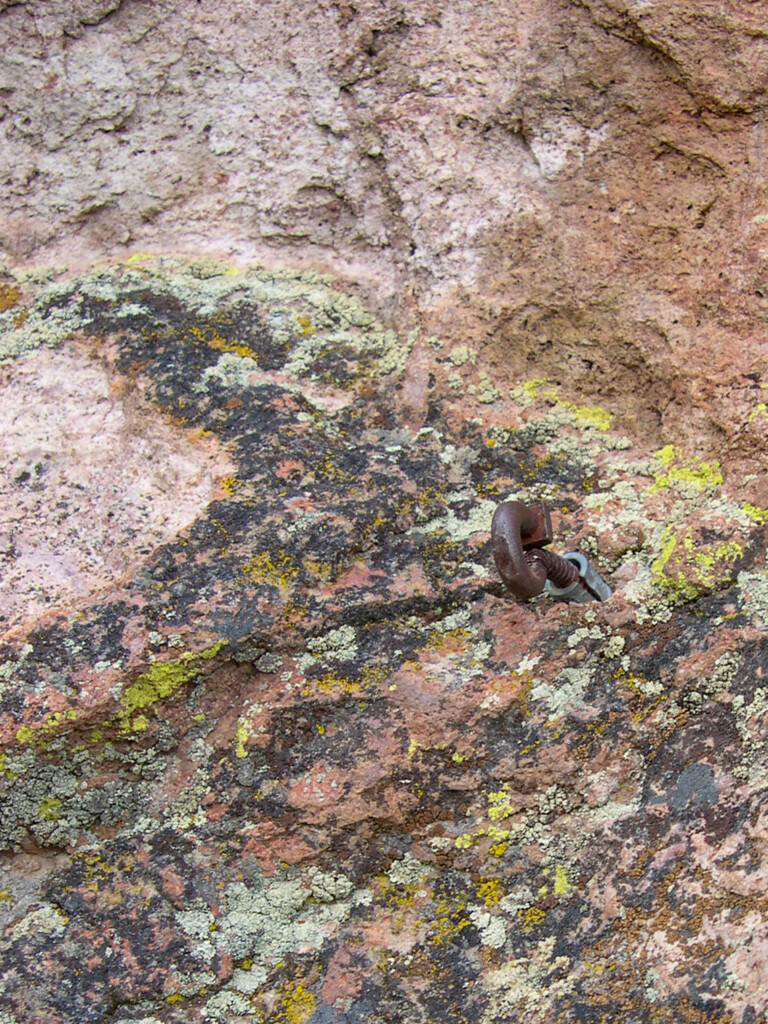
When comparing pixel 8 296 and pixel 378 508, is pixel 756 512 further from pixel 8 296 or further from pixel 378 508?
pixel 8 296

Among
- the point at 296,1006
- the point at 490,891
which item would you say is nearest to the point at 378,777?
the point at 490,891

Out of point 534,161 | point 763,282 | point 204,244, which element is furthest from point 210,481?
point 763,282

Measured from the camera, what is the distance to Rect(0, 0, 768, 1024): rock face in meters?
1.55

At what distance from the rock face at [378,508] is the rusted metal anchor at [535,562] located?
0.19 ft

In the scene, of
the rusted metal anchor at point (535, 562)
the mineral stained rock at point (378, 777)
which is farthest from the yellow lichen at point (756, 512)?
the rusted metal anchor at point (535, 562)

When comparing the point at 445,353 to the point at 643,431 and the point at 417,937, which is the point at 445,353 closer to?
the point at 643,431

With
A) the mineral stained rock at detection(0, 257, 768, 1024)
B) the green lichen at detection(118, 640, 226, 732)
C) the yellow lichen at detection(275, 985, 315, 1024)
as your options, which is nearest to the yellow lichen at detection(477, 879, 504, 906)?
the mineral stained rock at detection(0, 257, 768, 1024)

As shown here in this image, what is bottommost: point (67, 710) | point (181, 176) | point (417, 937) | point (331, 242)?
point (417, 937)

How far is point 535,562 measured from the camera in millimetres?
1569

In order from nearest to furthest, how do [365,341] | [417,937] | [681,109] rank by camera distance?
[417,937] < [681,109] < [365,341]

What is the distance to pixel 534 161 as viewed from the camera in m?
2.03

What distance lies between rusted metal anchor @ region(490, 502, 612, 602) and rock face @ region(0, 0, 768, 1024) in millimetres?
57

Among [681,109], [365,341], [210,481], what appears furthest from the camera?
[365,341]

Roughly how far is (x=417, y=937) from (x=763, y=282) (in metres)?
1.31
